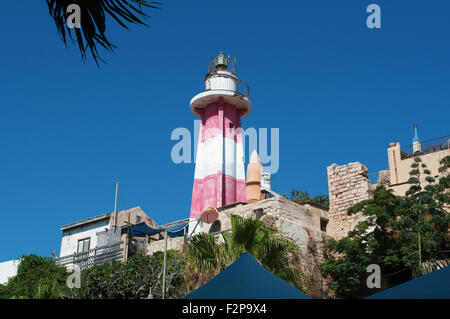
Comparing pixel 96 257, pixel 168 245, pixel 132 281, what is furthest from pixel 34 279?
pixel 132 281

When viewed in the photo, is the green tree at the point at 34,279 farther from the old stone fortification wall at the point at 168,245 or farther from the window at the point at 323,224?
the window at the point at 323,224

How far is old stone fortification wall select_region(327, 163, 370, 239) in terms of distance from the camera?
23188 mm

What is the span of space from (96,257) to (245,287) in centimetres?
2188

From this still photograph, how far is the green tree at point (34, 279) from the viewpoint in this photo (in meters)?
22.3

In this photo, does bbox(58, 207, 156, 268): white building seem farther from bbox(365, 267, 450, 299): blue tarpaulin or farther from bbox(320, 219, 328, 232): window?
bbox(365, 267, 450, 299): blue tarpaulin

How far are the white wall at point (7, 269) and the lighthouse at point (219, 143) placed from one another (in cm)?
1000

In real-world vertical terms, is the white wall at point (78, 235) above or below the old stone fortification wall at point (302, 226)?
above

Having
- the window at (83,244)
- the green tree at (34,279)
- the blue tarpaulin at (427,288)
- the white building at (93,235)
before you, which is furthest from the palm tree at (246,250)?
the window at (83,244)

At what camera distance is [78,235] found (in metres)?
33.9

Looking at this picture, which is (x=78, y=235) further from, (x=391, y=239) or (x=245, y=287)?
(x=245, y=287)
